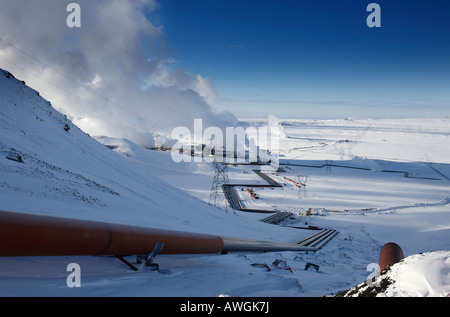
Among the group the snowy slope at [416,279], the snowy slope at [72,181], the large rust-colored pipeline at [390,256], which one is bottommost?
the large rust-colored pipeline at [390,256]

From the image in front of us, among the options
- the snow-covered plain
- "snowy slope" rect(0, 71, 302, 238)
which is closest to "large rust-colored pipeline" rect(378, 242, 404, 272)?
the snow-covered plain

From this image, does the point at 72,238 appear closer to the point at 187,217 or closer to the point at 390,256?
the point at 390,256

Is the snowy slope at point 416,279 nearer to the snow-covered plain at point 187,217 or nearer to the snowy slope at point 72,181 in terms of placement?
the snow-covered plain at point 187,217

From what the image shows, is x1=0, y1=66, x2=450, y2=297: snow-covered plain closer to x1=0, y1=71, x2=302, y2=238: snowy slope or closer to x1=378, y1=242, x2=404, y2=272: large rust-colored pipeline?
x1=0, y1=71, x2=302, y2=238: snowy slope

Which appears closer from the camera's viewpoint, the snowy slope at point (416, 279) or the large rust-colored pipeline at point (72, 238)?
the snowy slope at point (416, 279)

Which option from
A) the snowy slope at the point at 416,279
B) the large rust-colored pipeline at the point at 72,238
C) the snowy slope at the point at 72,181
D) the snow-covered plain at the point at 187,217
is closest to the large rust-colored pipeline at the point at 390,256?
the snow-covered plain at the point at 187,217

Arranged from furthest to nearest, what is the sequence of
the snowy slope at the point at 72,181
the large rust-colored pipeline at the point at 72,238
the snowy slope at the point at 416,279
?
1. the snowy slope at the point at 72,181
2. the large rust-colored pipeline at the point at 72,238
3. the snowy slope at the point at 416,279

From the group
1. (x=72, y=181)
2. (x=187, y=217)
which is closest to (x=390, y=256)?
(x=187, y=217)
